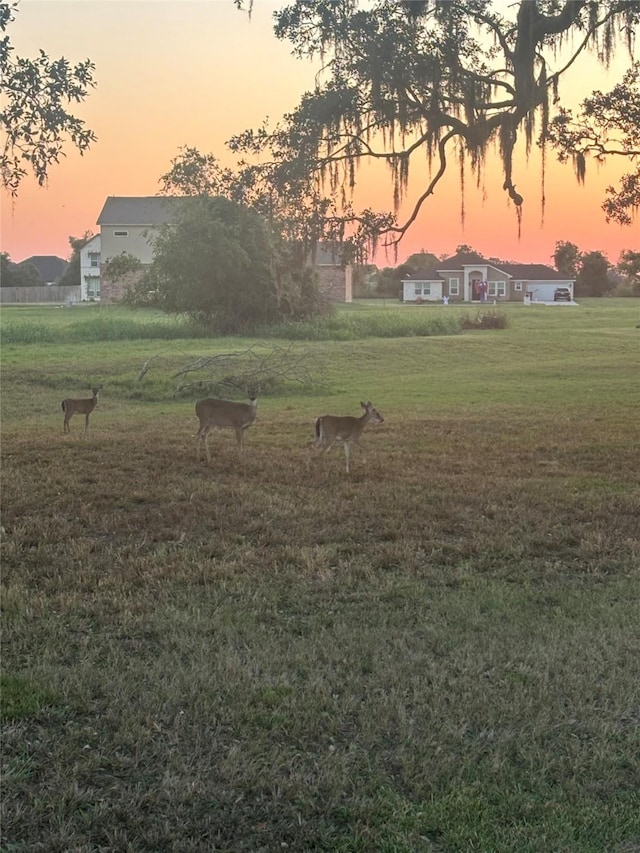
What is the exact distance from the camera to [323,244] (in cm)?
1096

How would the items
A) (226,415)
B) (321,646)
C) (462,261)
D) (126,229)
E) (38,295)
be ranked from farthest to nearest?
(462,261) → (38,295) → (126,229) → (226,415) → (321,646)

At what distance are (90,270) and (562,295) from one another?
89.2ft

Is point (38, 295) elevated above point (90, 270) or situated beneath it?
situated beneath

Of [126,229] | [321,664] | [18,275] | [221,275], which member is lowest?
[321,664]

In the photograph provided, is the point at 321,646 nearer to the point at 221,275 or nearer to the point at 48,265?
the point at 221,275

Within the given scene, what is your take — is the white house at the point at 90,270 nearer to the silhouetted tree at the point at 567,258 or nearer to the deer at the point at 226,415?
the silhouetted tree at the point at 567,258

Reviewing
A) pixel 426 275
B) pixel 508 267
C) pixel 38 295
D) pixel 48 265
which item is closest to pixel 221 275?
pixel 38 295

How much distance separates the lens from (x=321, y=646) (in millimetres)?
4051

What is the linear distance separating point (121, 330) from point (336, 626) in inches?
903

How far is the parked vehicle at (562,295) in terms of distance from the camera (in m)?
49.0

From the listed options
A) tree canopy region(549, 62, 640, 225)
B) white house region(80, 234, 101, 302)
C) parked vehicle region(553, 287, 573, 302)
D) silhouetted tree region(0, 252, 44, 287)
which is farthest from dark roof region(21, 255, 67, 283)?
tree canopy region(549, 62, 640, 225)

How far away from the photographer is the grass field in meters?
2.69

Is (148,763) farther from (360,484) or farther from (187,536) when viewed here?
(360,484)

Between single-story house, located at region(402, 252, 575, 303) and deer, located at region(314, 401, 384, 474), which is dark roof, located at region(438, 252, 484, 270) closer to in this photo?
single-story house, located at region(402, 252, 575, 303)
